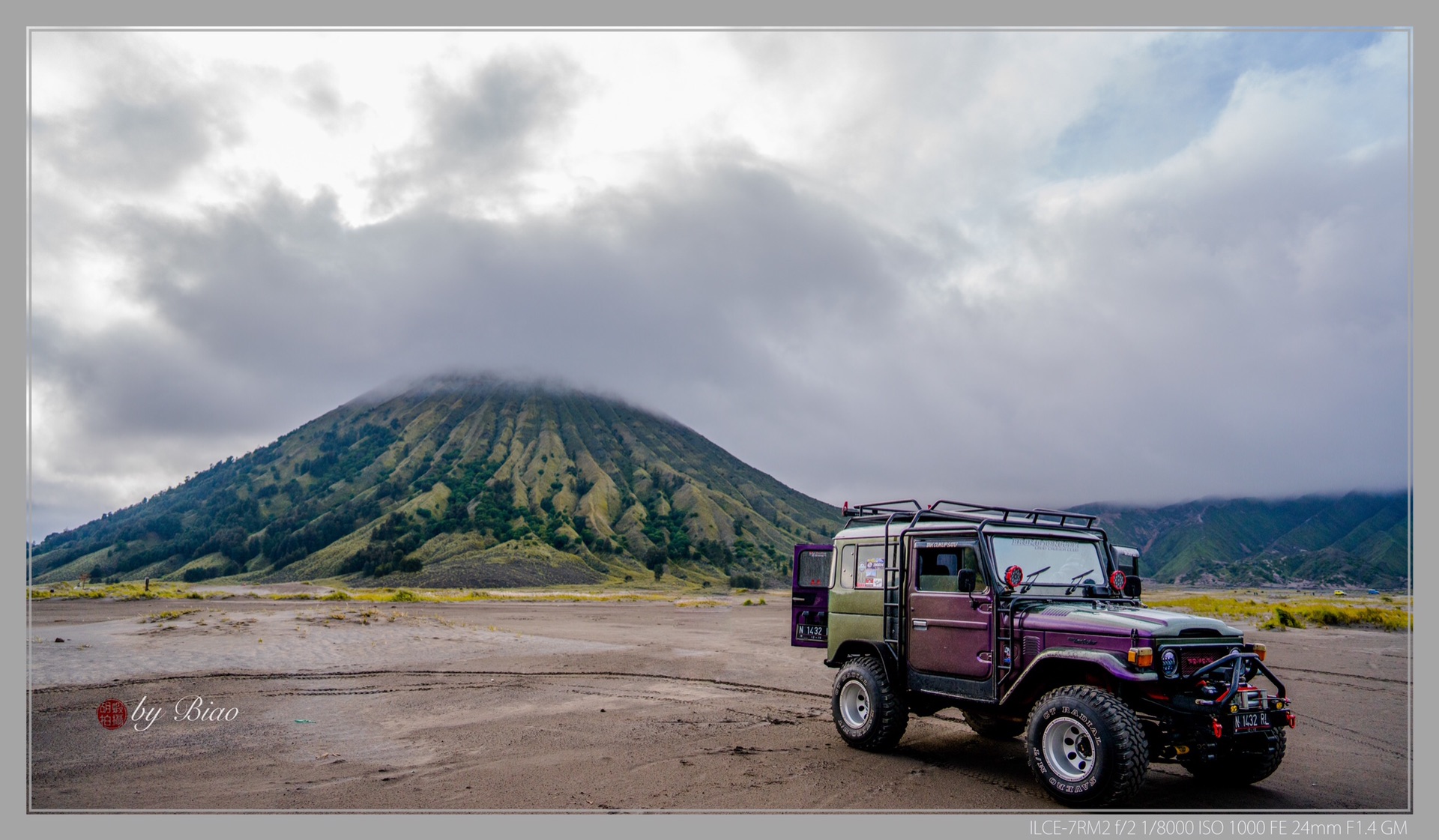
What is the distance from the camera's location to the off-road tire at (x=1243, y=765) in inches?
310

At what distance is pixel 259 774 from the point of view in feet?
30.9

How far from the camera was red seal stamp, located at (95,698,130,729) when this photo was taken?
1173cm

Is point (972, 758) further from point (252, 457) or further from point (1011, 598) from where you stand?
point (252, 457)

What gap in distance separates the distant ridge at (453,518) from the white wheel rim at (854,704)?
91.9 m

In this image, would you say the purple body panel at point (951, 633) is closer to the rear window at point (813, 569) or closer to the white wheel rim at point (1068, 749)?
the white wheel rim at point (1068, 749)

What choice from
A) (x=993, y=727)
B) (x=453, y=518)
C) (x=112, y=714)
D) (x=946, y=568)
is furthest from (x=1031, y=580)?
(x=453, y=518)

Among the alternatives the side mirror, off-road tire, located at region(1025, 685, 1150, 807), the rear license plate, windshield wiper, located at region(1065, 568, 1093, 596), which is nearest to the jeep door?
off-road tire, located at region(1025, 685, 1150, 807)

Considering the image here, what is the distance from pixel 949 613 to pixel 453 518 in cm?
14316

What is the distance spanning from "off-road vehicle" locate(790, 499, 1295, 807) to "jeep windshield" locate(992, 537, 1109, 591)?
0.02 metres

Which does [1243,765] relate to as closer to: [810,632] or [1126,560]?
[1126,560]

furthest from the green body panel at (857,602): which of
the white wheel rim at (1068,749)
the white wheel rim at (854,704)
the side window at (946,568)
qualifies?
the white wheel rim at (1068,749)

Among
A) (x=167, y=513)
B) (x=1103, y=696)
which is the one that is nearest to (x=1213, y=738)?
(x=1103, y=696)

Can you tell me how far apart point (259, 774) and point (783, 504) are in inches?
7019

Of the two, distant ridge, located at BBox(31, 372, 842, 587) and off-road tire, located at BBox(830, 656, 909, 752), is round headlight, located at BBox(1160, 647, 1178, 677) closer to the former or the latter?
off-road tire, located at BBox(830, 656, 909, 752)
